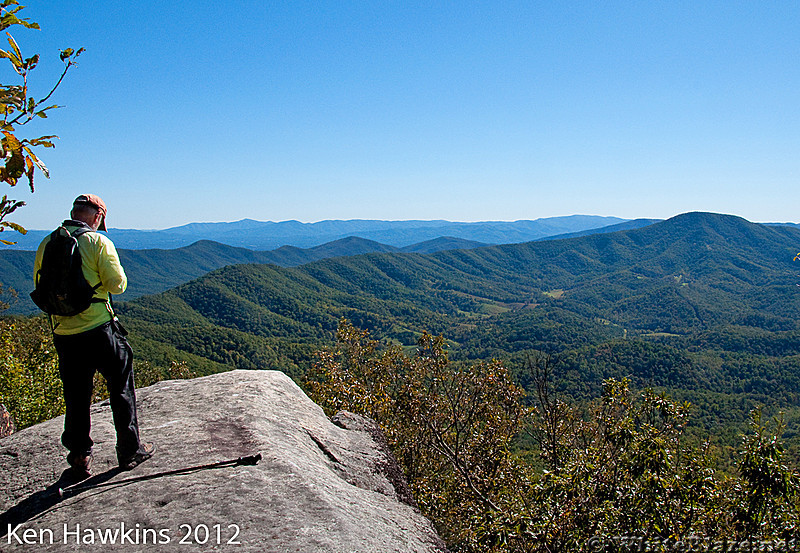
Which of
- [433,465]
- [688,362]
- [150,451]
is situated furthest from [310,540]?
[688,362]

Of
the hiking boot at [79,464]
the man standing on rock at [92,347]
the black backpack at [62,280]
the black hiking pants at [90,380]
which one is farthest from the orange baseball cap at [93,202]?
the hiking boot at [79,464]

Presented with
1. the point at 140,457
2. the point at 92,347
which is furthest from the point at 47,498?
the point at 92,347

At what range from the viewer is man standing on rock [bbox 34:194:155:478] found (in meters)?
4.91

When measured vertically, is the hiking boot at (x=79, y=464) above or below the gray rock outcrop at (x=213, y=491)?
above

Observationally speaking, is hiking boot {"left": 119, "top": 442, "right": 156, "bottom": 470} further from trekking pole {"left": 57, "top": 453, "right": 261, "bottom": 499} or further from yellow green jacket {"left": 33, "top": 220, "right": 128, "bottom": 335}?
yellow green jacket {"left": 33, "top": 220, "right": 128, "bottom": 335}

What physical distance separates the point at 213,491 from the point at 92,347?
2240 mm

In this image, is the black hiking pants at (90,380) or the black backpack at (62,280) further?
the black hiking pants at (90,380)

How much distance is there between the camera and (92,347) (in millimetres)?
5027

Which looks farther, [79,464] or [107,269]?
[79,464]

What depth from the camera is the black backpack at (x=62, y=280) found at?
4672mm

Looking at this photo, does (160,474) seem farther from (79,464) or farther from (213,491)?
(79,464)

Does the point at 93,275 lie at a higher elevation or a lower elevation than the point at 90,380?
higher

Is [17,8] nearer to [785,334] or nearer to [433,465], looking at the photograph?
[433,465]

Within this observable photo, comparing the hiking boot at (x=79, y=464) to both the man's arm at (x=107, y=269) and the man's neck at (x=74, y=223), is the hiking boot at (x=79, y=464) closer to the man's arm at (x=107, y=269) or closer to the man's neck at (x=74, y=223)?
the man's arm at (x=107, y=269)
